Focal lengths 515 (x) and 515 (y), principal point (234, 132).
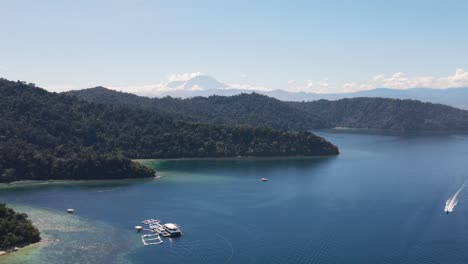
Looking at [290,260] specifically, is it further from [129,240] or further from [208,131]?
[208,131]

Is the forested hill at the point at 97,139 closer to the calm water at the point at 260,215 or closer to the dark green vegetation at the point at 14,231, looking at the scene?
the calm water at the point at 260,215

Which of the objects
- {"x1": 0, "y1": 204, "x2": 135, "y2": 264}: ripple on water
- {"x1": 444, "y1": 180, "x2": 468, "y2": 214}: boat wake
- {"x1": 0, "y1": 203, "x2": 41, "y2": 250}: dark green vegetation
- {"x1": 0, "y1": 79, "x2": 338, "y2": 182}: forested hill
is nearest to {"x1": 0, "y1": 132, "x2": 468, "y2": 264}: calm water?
{"x1": 0, "y1": 204, "x2": 135, "y2": 264}: ripple on water

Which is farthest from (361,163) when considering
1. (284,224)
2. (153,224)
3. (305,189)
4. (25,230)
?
(25,230)

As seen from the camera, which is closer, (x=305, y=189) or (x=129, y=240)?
(x=129, y=240)

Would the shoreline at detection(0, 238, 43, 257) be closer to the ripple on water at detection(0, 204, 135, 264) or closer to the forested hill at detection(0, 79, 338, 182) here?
the ripple on water at detection(0, 204, 135, 264)

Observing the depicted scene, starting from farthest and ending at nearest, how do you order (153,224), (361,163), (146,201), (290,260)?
(361,163) < (146,201) < (153,224) < (290,260)

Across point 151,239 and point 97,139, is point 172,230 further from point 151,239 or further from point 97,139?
point 97,139
